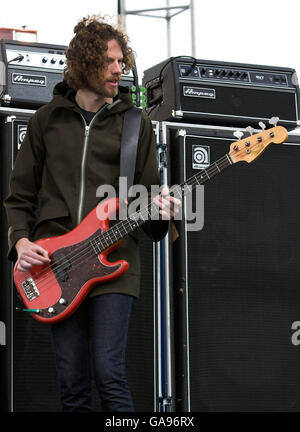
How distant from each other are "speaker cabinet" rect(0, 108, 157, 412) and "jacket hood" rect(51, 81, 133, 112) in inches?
27.4

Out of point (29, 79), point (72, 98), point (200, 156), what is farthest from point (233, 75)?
point (72, 98)

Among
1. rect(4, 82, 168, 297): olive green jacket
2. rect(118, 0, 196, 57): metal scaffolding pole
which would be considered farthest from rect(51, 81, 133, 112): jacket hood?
rect(118, 0, 196, 57): metal scaffolding pole

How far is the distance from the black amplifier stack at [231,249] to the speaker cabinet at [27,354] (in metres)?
0.15

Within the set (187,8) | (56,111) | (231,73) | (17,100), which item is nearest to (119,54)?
(56,111)

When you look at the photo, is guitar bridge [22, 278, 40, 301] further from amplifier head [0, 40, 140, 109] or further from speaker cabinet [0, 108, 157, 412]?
amplifier head [0, 40, 140, 109]

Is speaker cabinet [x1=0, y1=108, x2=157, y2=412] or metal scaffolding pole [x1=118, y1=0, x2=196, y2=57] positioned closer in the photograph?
speaker cabinet [x1=0, y1=108, x2=157, y2=412]

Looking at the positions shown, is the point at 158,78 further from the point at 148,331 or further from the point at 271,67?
the point at 148,331

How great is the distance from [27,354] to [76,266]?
34.1 inches

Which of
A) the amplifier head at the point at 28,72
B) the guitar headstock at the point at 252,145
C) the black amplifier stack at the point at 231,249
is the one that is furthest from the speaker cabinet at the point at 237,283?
the guitar headstock at the point at 252,145

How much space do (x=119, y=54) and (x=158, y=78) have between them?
1174 millimetres

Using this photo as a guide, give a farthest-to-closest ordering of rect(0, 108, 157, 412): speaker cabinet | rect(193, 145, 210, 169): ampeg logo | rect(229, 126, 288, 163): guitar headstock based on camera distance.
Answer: rect(193, 145, 210, 169): ampeg logo, rect(0, 108, 157, 412): speaker cabinet, rect(229, 126, 288, 163): guitar headstock

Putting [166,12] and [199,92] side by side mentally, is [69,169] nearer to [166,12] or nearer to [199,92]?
[199,92]

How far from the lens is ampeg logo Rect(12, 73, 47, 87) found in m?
4.12

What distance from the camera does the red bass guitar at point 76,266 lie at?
124 inches
